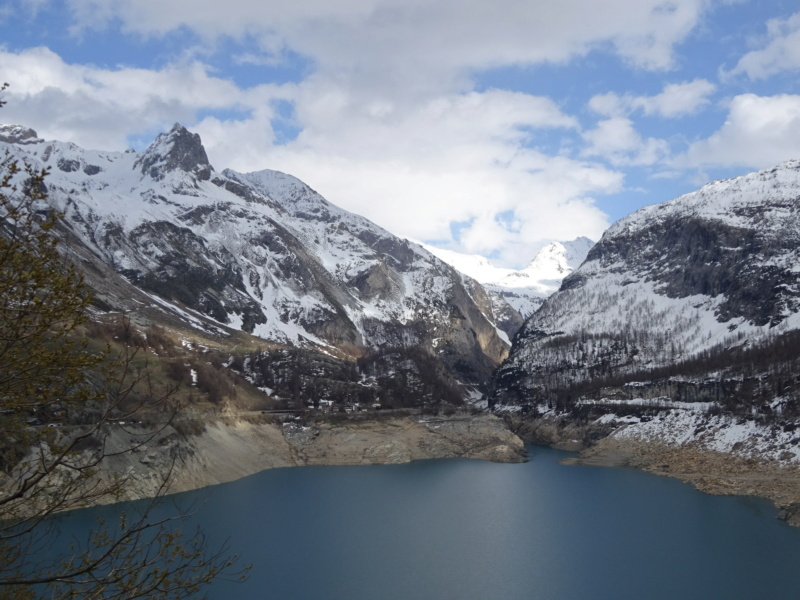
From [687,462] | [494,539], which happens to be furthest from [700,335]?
[494,539]

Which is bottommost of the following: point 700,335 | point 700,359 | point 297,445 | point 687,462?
point 687,462

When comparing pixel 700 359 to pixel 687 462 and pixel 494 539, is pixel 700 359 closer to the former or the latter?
pixel 687 462

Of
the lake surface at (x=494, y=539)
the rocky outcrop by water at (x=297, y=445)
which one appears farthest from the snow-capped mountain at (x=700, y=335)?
the lake surface at (x=494, y=539)

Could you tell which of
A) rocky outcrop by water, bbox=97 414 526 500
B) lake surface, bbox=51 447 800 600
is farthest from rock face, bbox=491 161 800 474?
lake surface, bbox=51 447 800 600

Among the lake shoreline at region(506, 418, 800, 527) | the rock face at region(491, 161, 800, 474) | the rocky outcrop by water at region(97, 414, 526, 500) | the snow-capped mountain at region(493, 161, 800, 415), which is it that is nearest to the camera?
the lake shoreline at region(506, 418, 800, 527)

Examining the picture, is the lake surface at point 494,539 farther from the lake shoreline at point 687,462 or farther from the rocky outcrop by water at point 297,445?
the rocky outcrop by water at point 297,445

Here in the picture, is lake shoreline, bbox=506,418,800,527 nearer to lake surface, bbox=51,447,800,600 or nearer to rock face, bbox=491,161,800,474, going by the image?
rock face, bbox=491,161,800,474
